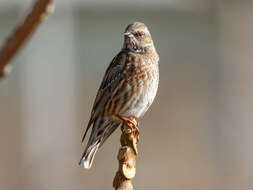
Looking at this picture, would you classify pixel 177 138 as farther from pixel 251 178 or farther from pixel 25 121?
pixel 25 121

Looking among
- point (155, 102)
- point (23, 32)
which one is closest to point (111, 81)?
point (23, 32)

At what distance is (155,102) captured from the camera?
39.6 feet

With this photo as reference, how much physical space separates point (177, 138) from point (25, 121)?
302 cm

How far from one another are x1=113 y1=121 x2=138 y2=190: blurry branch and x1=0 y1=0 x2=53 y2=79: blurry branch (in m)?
1.22

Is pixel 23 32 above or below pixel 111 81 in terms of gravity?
below

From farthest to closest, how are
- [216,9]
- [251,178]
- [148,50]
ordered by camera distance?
[216,9], [251,178], [148,50]

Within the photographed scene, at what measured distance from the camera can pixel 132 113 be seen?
4.50m

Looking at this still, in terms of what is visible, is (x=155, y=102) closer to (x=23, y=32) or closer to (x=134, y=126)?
(x=134, y=126)

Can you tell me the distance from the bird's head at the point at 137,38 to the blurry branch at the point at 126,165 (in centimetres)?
223

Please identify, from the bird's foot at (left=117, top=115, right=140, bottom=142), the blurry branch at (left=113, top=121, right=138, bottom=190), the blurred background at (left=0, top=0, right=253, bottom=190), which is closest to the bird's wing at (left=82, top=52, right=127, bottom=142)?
the bird's foot at (left=117, top=115, right=140, bottom=142)


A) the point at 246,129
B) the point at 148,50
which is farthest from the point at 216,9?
the point at 148,50

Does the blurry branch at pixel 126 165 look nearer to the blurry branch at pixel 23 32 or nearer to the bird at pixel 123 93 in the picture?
the blurry branch at pixel 23 32

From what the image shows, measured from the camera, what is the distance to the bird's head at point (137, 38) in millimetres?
4808

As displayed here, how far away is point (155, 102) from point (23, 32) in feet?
36.4
